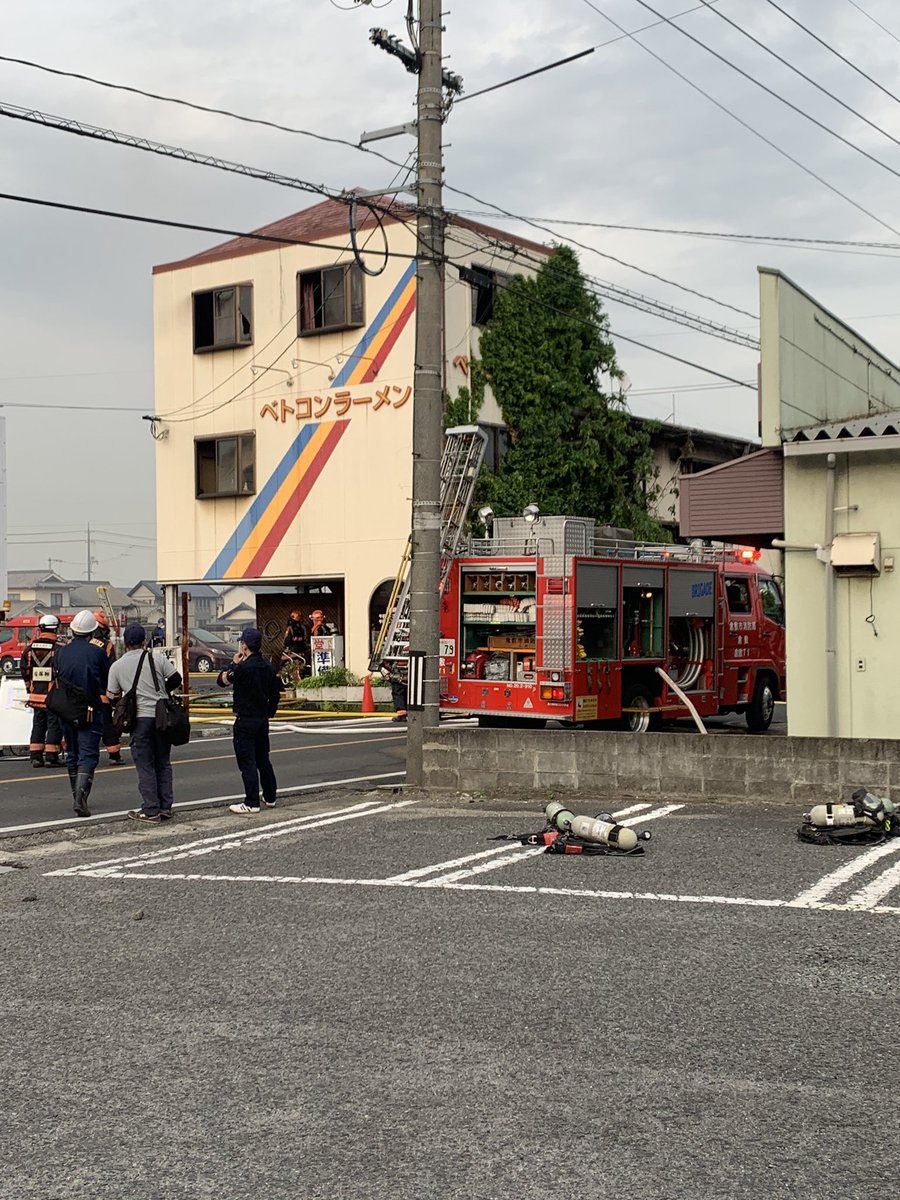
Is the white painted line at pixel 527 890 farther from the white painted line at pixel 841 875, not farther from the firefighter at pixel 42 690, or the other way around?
the firefighter at pixel 42 690

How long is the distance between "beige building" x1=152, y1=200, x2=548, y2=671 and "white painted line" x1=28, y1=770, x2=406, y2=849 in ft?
48.5

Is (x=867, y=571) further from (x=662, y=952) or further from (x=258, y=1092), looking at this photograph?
(x=258, y=1092)

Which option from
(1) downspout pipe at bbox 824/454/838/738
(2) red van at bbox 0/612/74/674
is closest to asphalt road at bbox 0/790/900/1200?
(1) downspout pipe at bbox 824/454/838/738

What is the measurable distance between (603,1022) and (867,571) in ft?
27.2

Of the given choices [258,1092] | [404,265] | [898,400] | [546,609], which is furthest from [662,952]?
[404,265]

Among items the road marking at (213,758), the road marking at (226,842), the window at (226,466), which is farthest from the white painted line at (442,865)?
the window at (226,466)

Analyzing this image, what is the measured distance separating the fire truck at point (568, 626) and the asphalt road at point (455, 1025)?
7.26m

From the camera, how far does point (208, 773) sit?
696 inches

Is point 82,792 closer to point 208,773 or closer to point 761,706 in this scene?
point 208,773

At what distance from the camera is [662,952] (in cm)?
762

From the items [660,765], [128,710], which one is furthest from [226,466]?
[660,765]

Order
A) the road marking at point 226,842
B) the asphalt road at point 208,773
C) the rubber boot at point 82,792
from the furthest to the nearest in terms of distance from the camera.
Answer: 1. the asphalt road at point 208,773
2. the rubber boot at point 82,792
3. the road marking at point 226,842

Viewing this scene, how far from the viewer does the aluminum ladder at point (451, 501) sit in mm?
22047

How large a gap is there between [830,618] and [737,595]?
328 inches
